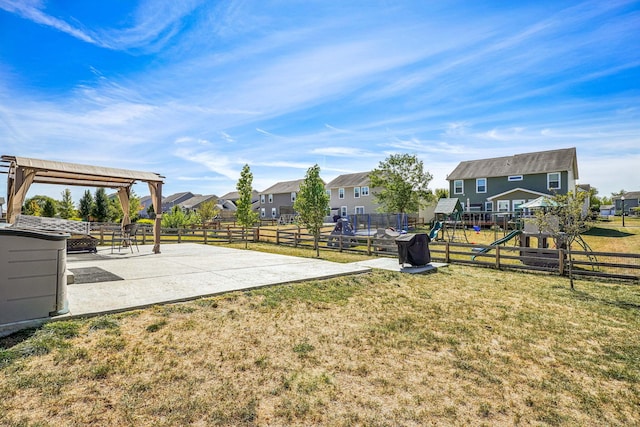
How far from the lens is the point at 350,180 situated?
145ft

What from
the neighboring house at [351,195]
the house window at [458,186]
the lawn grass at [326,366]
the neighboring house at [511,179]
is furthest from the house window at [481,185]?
the lawn grass at [326,366]

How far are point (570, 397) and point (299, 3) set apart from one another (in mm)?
10153

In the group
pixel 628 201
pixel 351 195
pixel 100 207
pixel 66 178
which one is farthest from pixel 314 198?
pixel 628 201

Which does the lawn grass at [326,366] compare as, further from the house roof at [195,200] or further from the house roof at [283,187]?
the house roof at [195,200]

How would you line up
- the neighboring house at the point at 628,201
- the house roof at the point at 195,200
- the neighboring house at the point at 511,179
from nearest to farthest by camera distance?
the neighboring house at the point at 511,179
the house roof at the point at 195,200
the neighboring house at the point at 628,201

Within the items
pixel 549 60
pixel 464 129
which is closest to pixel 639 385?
pixel 549 60

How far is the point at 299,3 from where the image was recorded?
29.8ft

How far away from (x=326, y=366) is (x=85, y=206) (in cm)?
4135

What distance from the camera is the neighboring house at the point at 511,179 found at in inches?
1128

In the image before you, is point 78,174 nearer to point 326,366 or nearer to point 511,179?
point 326,366

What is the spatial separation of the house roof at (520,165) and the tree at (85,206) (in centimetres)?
3935

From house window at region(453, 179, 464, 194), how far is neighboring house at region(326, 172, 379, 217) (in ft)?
31.3

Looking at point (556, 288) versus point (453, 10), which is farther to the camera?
point (453, 10)

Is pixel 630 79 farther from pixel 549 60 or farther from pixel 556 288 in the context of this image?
pixel 556 288
